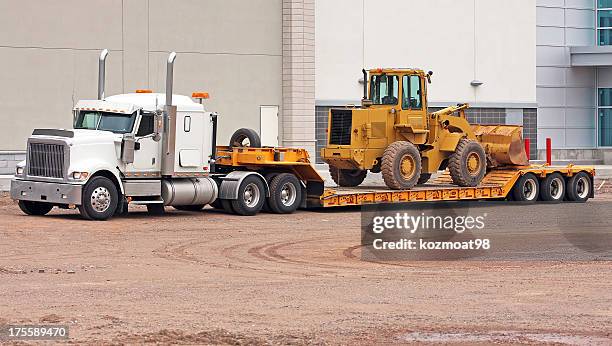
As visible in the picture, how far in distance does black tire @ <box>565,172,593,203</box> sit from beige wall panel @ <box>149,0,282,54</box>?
1165 cm

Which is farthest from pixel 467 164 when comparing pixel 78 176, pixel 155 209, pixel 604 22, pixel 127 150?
pixel 604 22

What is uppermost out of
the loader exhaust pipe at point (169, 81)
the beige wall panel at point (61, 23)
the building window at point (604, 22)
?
the building window at point (604, 22)

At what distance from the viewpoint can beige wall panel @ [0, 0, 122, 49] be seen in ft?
117

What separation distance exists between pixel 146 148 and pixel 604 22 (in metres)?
29.4

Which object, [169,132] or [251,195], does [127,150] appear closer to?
[169,132]

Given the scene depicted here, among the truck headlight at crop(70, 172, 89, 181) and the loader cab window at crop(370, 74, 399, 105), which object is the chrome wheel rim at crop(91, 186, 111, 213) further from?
the loader cab window at crop(370, 74, 399, 105)

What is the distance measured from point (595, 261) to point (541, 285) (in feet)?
10.3

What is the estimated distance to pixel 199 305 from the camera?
14039mm

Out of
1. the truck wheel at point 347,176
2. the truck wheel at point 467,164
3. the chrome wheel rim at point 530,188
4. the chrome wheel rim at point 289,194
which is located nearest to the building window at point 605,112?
the chrome wheel rim at point 530,188

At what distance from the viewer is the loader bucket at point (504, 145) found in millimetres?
31875

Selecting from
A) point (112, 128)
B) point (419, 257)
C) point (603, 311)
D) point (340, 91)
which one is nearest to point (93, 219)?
point (112, 128)

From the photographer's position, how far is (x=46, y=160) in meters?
25.0

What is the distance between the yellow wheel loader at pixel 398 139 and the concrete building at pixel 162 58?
967 centimetres

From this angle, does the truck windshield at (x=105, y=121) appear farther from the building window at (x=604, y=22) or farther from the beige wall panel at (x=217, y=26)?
the building window at (x=604, y=22)
